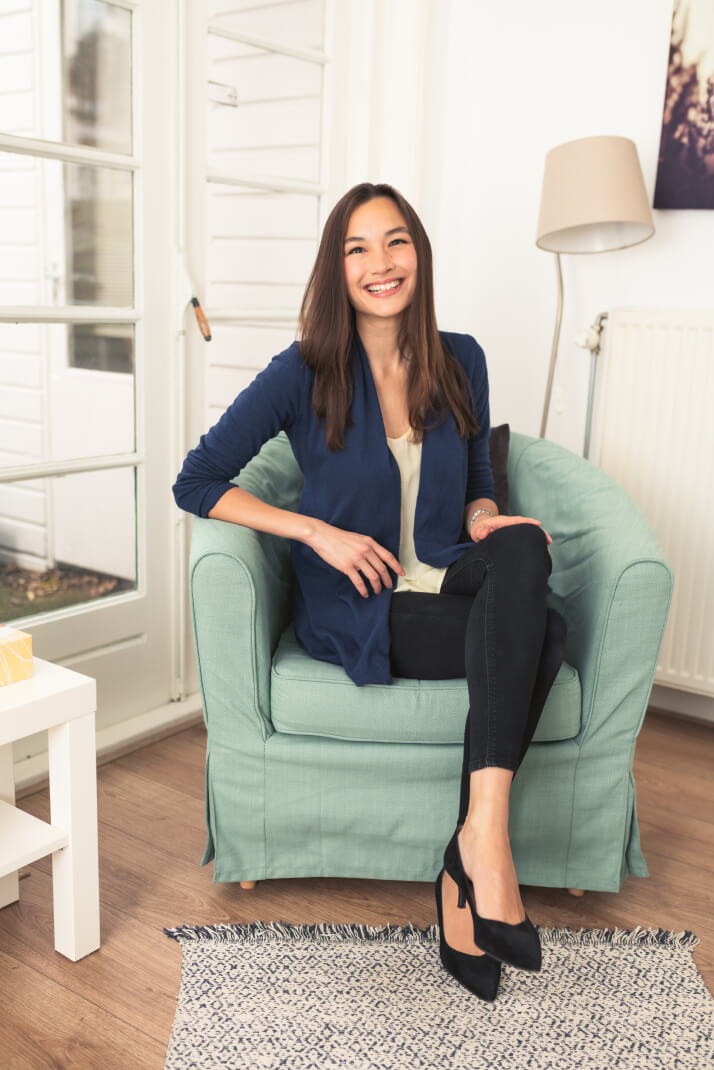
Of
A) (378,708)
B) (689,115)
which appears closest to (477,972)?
(378,708)

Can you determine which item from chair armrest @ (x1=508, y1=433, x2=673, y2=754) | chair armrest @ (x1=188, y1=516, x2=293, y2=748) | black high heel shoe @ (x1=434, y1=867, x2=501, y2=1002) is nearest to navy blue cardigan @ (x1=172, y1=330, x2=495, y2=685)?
chair armrest @ (x1=188, y1=516, x2=293, y2=748)

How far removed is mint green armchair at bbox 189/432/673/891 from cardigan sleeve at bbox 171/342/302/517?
0.06m

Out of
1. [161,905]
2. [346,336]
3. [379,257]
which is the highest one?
[379,257]

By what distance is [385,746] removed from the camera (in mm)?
1698

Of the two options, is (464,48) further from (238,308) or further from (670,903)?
(670,903)

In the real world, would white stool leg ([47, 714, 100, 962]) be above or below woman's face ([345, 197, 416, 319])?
below

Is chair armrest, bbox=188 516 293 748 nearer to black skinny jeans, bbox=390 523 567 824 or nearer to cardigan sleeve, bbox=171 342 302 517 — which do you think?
cardigan sleeve, bbox=171 342 302 517

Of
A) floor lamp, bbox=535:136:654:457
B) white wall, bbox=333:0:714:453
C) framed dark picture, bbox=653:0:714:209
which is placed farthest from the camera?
white wall, bbox=333:0:714:453

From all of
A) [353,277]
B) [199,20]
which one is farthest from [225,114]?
[353,277]

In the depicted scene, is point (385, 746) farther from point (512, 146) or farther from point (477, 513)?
point (512, 146)

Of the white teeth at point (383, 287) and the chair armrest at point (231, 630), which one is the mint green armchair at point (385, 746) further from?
the white teeth at point (383, 287)

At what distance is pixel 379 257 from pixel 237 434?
0.41m

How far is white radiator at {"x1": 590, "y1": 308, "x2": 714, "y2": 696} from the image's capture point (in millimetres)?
2465

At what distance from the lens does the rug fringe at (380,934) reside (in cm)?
163
